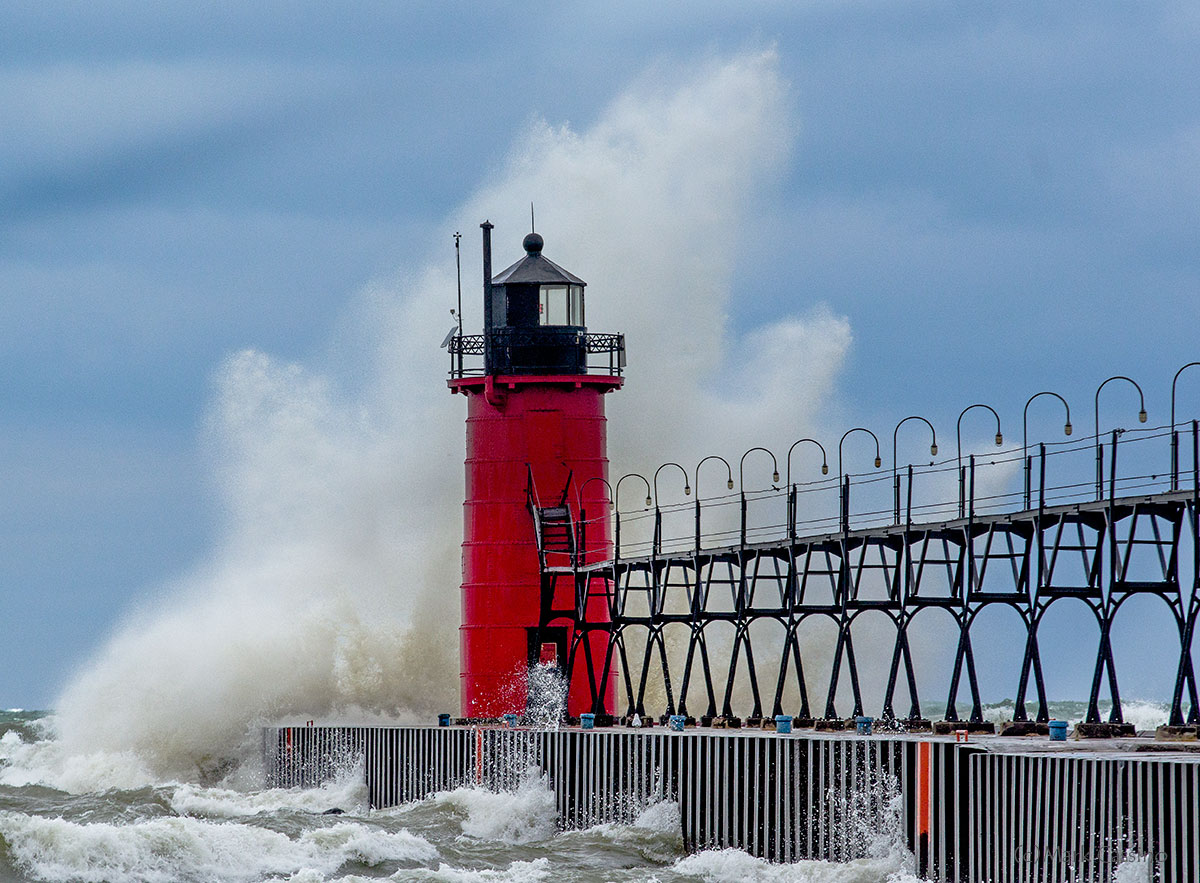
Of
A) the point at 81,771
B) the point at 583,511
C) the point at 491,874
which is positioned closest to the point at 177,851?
the point at 491,874

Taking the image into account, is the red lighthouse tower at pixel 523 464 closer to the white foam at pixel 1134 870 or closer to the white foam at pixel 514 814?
the white foam at pixel 514 814

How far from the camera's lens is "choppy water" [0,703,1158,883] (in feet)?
109

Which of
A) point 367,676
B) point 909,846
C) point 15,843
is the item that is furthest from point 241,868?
point 367,676

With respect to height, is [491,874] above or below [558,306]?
below

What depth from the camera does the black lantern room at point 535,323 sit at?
5384 cm

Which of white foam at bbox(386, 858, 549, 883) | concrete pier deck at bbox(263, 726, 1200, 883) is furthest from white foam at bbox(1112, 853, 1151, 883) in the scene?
white foam at bbox(386, 858, 549, 883)

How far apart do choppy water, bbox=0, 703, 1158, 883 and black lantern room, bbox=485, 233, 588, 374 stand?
1205cm

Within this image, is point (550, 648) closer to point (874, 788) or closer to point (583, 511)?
point (583, 511)

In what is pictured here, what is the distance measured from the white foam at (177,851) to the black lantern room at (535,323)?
19.0m

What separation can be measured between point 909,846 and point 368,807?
74.3 feet

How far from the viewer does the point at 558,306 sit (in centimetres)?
5444

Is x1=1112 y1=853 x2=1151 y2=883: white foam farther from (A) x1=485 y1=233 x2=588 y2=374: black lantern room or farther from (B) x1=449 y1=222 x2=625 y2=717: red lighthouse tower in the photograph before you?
(A) x1=485 y1=233 x2=588 y2=374: black lantern room

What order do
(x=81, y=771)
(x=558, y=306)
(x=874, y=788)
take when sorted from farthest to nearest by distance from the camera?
(x=81, y=771) < (x=558, y=306) < (x=874, y=788)

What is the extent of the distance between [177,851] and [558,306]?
76.2ft
